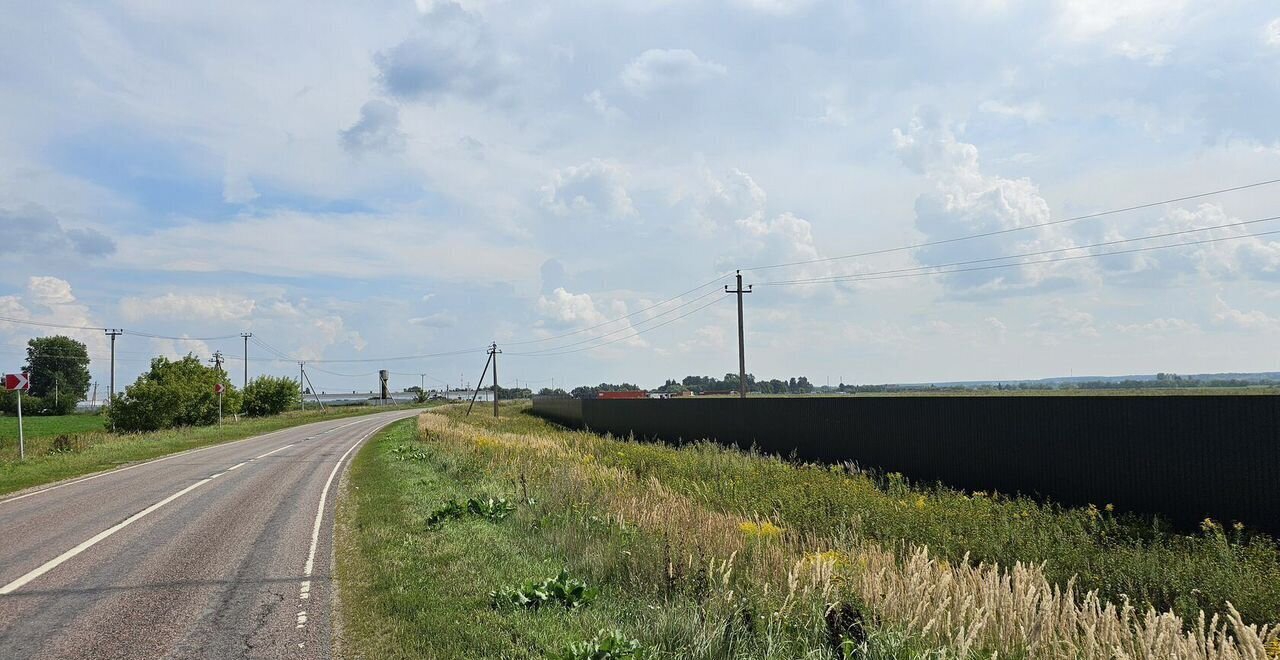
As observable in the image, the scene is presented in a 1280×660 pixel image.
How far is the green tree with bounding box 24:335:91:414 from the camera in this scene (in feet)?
408

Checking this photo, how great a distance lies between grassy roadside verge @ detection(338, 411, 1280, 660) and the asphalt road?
58 centimetres

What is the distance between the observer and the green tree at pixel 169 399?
4831 cm

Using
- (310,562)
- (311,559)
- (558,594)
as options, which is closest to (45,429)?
(311,559)

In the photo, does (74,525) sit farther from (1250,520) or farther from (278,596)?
(1250,520)

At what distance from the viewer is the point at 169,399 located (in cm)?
4925

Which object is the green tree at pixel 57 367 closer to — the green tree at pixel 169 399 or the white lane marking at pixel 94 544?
the green tree at pixel 169 399

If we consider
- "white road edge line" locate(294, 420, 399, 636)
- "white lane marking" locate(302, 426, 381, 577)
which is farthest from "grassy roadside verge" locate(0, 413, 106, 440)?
"white road edge line" locate(294, 420, 399, 636)

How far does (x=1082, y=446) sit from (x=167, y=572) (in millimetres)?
13472

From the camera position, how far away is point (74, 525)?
11508 millimetres

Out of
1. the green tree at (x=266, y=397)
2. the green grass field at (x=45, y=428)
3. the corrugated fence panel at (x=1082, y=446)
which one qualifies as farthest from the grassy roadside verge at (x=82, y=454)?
the green tree at (x=266, y=397)

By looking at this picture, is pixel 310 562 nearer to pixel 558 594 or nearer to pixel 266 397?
pixel 558 594

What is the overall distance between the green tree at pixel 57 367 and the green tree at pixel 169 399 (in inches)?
3337

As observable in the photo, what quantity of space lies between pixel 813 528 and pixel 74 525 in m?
11.3

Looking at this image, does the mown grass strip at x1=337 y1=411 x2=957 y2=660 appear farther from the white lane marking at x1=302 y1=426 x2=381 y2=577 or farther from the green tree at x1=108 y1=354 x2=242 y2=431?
the green tree at x1=108 y1=354 x2=242 y2=431
